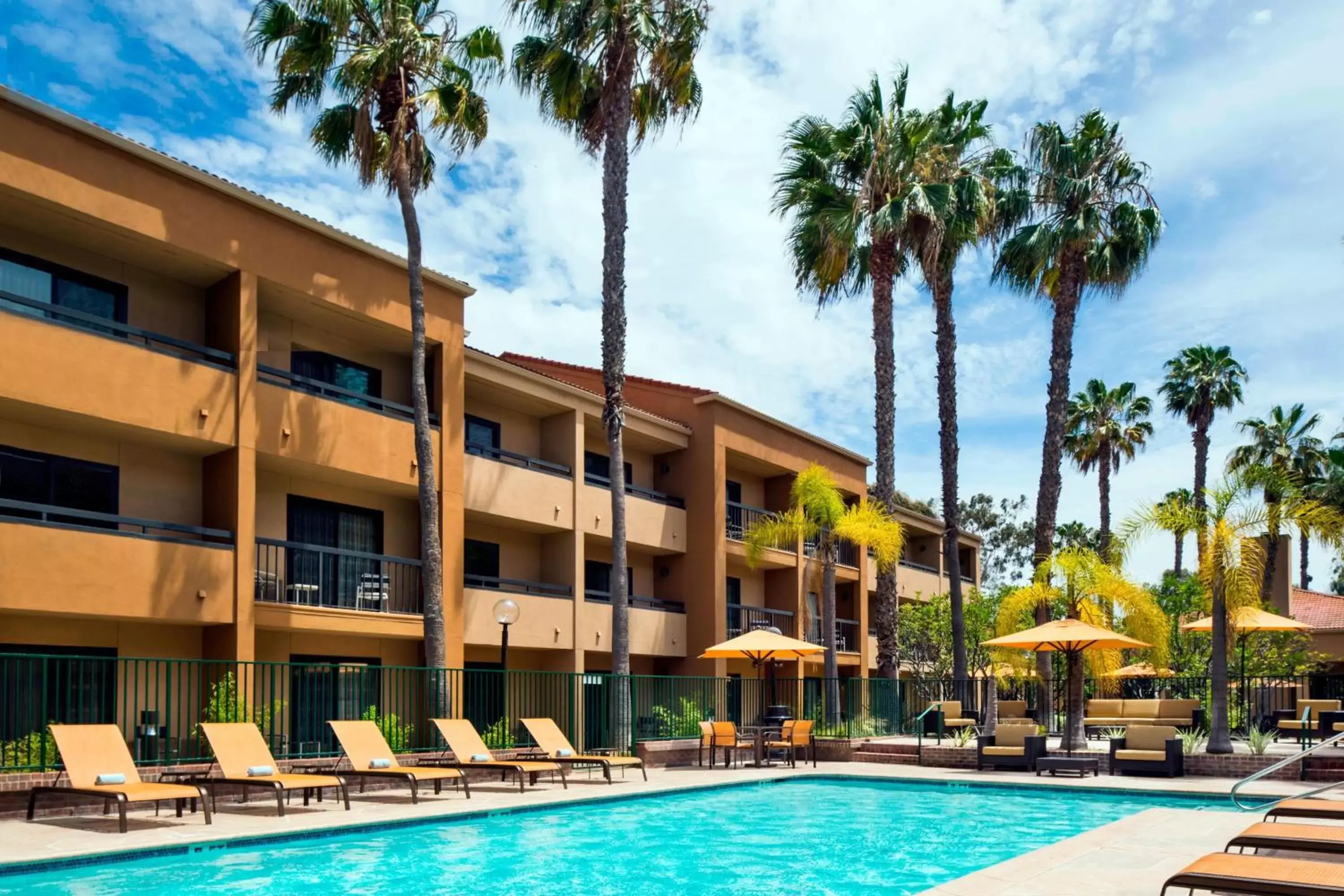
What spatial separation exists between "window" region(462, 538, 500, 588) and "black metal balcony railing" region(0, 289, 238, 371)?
7.52 meters

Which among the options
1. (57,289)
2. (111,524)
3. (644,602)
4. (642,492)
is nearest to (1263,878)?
(111,524)

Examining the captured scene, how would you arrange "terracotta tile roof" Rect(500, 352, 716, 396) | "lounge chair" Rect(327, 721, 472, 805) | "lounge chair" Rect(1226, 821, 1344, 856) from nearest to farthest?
"lounge chair" Rect(1226, 821, 1344, 856), "lounge chair" Rect(327, 721, 472, 805), "terracotta tile roof" Rect(500, 352, 716, 396)

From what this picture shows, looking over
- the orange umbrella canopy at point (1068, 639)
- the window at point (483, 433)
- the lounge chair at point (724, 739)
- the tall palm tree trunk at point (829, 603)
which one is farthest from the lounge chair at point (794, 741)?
the window at point (483, 433)

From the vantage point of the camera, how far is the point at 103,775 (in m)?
13.7

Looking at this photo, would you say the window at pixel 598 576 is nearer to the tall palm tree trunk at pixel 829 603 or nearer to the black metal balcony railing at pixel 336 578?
the tall palm tree trunk at pixel 829 603

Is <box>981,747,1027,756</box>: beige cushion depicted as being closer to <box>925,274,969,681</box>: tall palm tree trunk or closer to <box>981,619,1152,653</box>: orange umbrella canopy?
<box>981,619,1152,653</box>: orange umbrella canopy

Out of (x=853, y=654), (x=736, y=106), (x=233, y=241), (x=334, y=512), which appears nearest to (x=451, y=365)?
(x=334, y=512)

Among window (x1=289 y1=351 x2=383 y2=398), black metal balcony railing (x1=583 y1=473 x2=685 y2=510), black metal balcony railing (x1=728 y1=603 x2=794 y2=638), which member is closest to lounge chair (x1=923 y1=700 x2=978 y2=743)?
black metal balcony railing (x1=728 y1=603 x2=794 y2=638)

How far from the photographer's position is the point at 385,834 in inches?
571

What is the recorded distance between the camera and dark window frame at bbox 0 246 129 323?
61.2ft

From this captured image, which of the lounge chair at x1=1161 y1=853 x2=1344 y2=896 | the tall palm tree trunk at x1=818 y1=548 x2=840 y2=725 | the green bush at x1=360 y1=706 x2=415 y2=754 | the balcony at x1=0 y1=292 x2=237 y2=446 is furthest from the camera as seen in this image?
the tall palm tree trunk at x1=818 y1=548 x2=840 y2=725

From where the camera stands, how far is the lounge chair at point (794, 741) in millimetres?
24188

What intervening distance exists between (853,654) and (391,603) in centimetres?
1887

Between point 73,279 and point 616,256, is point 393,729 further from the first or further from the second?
point 616,256
